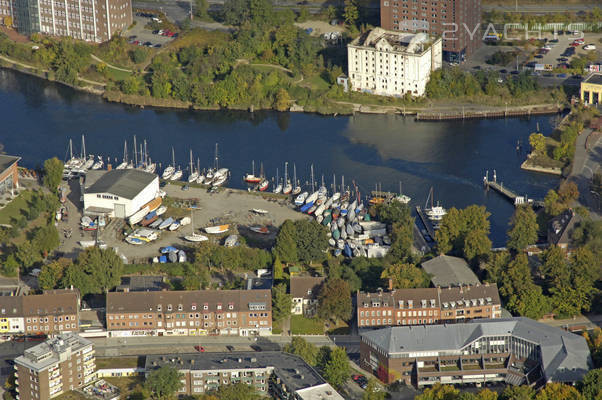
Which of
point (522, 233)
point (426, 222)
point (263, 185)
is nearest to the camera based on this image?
point (522, 233)

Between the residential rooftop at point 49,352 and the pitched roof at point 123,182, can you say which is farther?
the pitched roof at point 123,182

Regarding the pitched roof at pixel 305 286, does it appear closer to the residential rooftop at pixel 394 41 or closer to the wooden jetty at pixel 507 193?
the wooden jetty at pixel 507 193

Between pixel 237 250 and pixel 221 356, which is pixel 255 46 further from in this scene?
pixel 221 356

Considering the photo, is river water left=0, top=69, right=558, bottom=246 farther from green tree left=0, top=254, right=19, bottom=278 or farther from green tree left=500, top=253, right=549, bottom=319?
green tree left=0, top=254, right=19, bottom=278

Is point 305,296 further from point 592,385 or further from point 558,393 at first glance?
point 592,385

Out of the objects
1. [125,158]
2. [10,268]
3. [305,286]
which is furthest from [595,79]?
[10,268]

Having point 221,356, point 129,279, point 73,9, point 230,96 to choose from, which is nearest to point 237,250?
point 129,279

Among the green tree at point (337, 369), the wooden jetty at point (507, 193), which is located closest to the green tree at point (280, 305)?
the green tree at point (337, 369)
